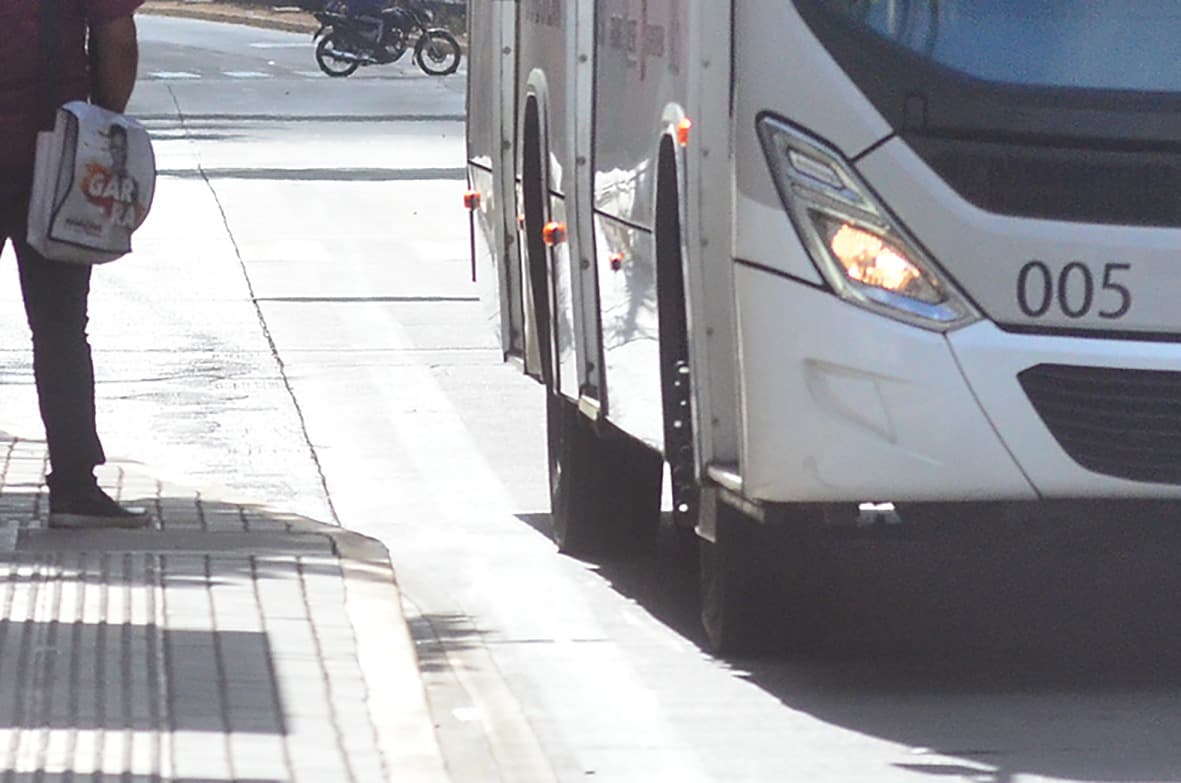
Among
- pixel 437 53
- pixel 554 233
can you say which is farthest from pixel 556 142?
pixel 437 53

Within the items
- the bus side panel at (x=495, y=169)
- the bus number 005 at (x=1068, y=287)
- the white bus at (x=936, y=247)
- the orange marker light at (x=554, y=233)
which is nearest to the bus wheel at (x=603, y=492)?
the orange marker light at (x=554, y=233)

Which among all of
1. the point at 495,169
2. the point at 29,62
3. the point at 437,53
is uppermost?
the point at 29,62

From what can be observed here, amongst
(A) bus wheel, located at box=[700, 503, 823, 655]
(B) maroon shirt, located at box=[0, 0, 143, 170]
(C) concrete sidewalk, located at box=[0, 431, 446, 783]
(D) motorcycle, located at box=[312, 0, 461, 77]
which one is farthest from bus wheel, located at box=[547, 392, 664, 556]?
(D) motorcycle, located at box=[312, 0, 461, 77]

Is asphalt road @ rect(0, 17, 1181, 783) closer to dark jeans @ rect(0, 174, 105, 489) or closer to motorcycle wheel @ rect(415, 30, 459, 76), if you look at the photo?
dark jeans @ rect(0, 174, 105, 489)

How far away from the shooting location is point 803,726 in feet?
24.7

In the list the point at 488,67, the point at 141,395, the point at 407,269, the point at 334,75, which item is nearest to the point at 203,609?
the point at 488,67

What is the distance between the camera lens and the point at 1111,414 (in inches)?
292

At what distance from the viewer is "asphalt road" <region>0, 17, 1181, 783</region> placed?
24.1ft

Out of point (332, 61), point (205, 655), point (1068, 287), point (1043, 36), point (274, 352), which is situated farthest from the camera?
point (332, 61)

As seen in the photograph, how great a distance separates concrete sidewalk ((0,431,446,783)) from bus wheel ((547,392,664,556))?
2.50ft

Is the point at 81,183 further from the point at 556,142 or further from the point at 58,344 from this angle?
the point at 556,142

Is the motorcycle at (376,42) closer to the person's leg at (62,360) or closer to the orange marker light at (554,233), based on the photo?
the orange marker light at (554,233)

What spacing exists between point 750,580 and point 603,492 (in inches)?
80.8

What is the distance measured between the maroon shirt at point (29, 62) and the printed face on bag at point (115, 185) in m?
0.19
